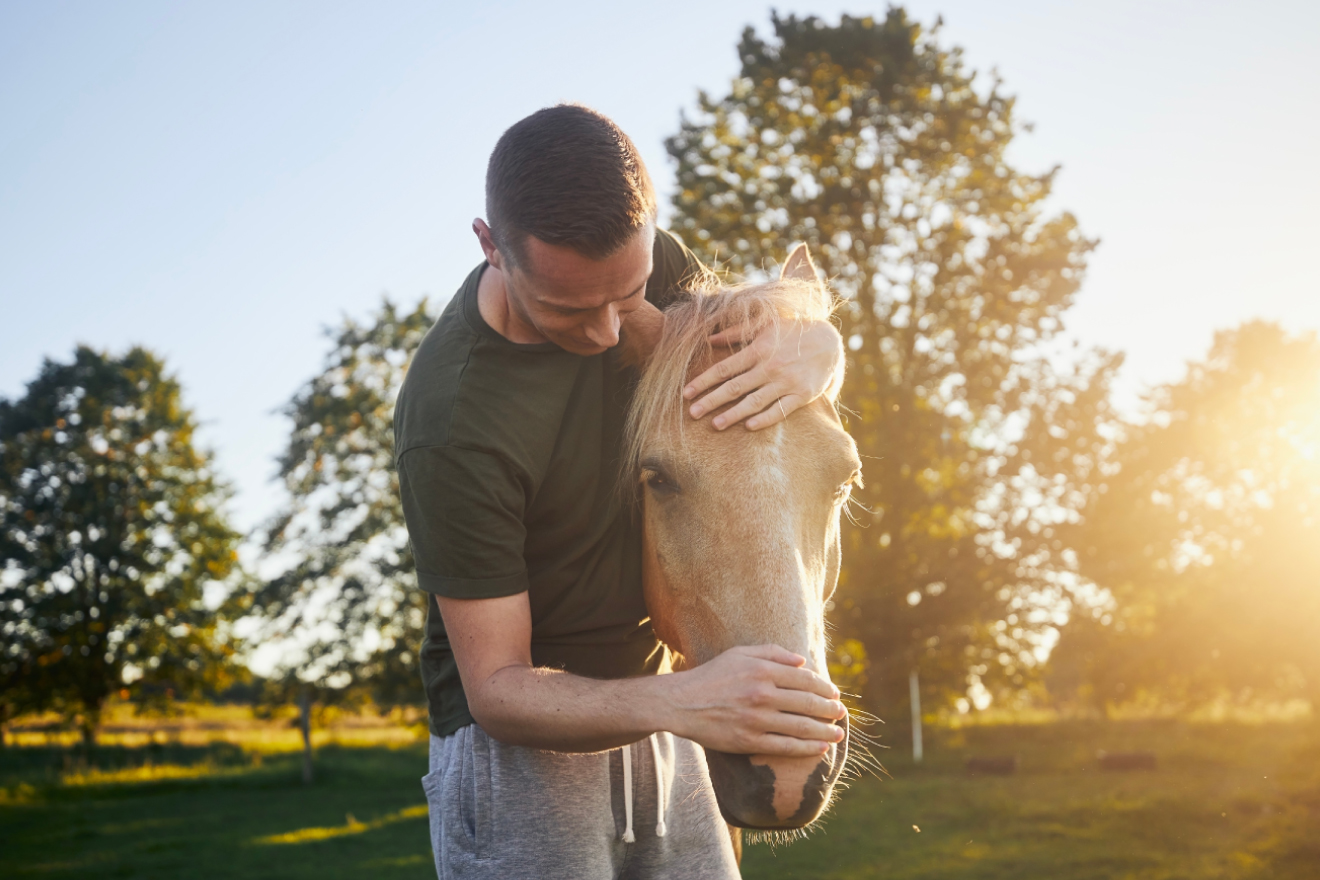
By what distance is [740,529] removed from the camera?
1724mm

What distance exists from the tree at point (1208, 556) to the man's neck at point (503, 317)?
53.5ft

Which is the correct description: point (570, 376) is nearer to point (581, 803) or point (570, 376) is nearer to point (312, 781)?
point (581, 803)

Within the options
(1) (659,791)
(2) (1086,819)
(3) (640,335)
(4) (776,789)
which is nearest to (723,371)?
(3) (640,335)

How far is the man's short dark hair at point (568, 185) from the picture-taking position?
5.77 feet

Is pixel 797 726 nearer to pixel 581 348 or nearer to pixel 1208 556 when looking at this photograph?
pixel 581 348

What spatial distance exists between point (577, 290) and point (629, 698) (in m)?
0.84

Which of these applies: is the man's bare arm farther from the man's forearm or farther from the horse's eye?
the horse's eye

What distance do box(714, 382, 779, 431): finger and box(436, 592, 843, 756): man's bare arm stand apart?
535 millimetres

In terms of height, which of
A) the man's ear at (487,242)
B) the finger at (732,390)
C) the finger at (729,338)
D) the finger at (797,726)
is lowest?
the finger at (797,726)

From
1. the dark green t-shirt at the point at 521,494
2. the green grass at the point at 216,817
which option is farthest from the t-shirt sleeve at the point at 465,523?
the green grass at the point at 216,817

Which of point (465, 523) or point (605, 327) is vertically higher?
point (605, 327)

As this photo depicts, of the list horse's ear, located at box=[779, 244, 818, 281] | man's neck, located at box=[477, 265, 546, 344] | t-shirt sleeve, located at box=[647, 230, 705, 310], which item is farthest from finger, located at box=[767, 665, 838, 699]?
horse's ear, located at box=[779, 244, 818, 281]

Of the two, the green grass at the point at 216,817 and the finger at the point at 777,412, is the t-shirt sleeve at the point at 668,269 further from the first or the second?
the green grass at the point at 216,817

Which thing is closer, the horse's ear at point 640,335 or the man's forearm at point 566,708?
the man's forearm at point 566,708
